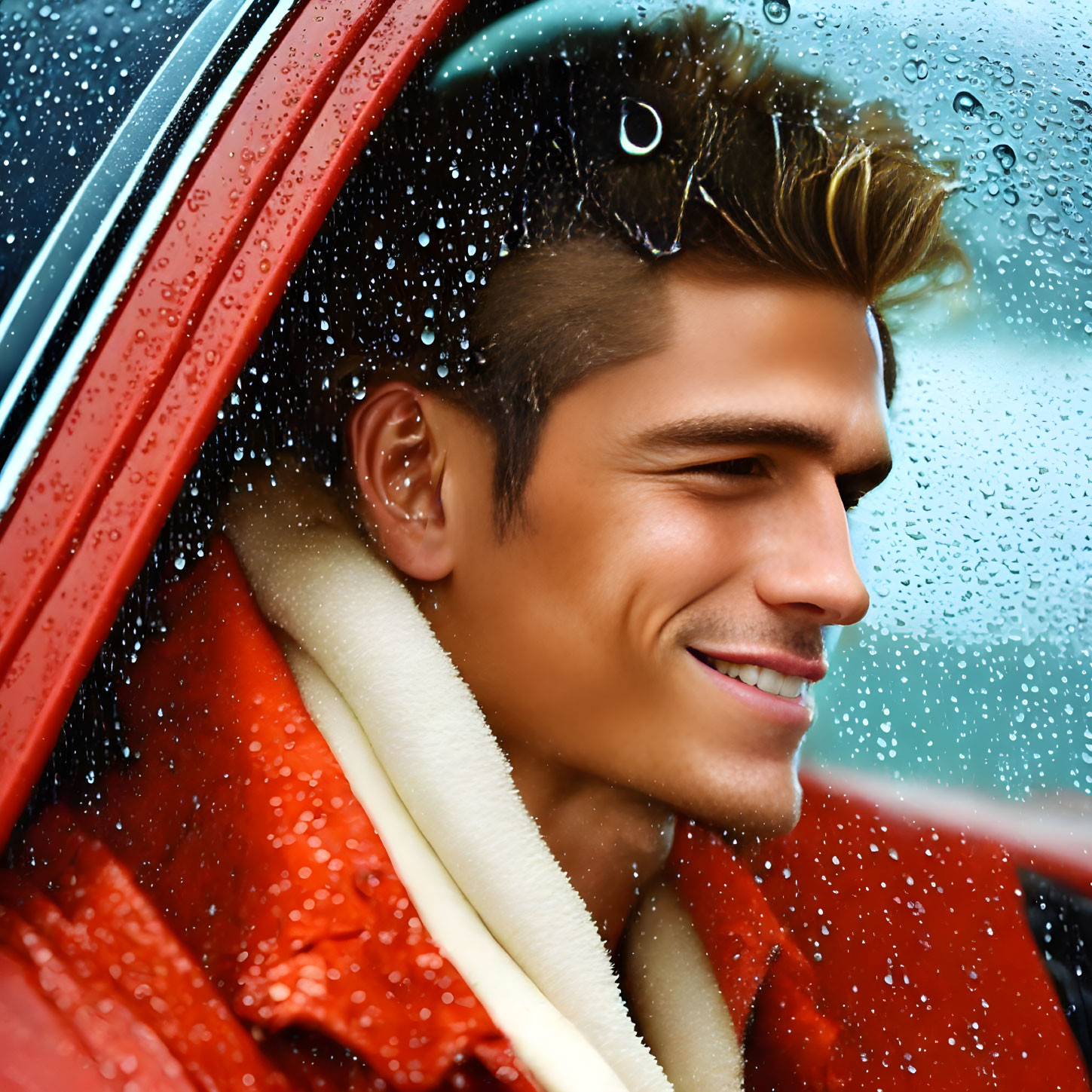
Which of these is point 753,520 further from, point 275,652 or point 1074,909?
point 1074,909

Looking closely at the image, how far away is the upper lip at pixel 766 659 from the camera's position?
73 cm

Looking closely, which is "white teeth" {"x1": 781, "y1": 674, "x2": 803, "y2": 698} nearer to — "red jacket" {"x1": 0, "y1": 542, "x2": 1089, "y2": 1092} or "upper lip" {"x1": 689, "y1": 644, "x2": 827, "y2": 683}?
"upper lip" {"x1": 689, "y1": 644, "x2": 827, "y2": 683}

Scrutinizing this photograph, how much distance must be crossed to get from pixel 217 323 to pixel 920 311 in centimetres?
47

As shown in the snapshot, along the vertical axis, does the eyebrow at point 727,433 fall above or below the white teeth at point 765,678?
above

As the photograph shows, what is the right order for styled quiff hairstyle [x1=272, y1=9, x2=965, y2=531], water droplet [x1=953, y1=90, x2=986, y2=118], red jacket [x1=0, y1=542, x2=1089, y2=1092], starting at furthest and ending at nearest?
water droplet [x1=953, y1=90, x2=986, y2=118]
styled quiff hairstyle [x1=272, y1=9, x2=965, y2=531]
red jacket [x1=0, y1=542, x2=1089, y2=1092]

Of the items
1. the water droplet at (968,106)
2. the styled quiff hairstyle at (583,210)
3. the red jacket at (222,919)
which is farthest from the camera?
the water droplet at (968,106)

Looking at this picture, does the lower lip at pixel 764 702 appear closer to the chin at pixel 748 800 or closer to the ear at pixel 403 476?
the chin at pixel 748 800

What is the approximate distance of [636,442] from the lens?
738mm

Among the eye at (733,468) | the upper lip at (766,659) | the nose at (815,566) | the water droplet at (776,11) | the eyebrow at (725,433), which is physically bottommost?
the upper lip at (766,659)

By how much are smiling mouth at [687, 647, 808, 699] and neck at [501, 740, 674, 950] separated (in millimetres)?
136

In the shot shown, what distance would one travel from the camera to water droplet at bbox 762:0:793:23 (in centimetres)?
78

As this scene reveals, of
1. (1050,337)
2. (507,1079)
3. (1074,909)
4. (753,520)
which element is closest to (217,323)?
(753,520)

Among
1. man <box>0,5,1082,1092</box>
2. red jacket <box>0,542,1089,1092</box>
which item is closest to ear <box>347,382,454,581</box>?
man <box>0,5,1082,1092</box>

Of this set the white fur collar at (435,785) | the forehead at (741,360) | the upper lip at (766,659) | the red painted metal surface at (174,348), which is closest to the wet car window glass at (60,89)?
the red painted metal surface at (174,348)
